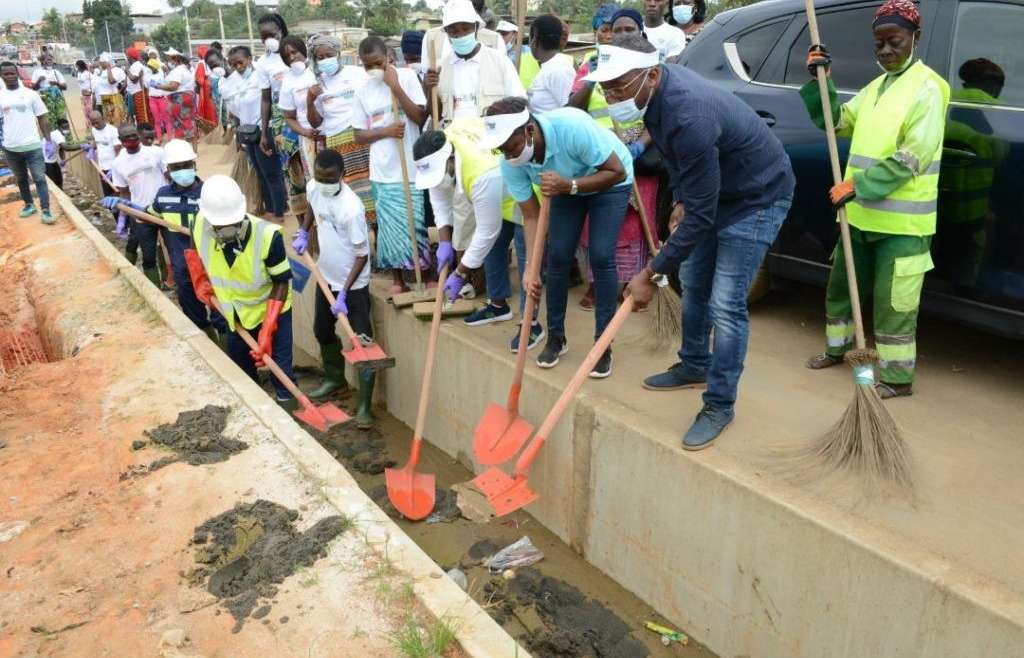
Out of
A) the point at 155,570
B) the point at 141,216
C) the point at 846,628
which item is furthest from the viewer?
the point at 141,216

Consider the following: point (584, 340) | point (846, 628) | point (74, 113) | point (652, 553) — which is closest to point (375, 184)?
point (584, 340)

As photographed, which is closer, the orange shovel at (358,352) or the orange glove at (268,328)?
the orange glove at (268,328)

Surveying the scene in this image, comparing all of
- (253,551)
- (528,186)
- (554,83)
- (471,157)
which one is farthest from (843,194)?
(253,551)

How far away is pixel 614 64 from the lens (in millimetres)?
2955

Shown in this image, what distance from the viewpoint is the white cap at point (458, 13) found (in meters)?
4.96

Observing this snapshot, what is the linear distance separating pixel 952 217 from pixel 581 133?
1.74 meters

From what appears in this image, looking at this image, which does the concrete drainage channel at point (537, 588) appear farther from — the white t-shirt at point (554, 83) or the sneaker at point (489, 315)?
the white t-shirt at point (554, 83)

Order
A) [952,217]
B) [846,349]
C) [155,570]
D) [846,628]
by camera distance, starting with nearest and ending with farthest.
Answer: [846,628]
[155,570]
[952,217]
[846,349]

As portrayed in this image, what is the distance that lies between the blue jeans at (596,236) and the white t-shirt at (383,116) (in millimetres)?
1948

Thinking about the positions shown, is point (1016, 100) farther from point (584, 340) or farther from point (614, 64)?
point (584, 340)

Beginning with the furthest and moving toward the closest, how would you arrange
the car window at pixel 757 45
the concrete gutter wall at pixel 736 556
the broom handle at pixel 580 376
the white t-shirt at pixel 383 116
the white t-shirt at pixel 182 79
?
the white t-shirt at pixel 182 79 → the white t-shirt at pixel 383 116 → the car window at pixel 757 45 → the broom handle at pixel 580 376 → the concrete gutter wall at pixel 736 556

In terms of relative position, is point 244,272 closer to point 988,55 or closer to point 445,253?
point 445,253

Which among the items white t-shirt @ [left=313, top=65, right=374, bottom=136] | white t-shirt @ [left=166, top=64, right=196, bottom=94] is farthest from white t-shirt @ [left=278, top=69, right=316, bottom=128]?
white t-shirt @ [left=166, top=64, right=196, bottom=94]

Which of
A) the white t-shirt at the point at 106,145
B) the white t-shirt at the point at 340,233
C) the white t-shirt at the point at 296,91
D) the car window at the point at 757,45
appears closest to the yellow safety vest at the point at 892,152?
the car window at the point at 757,45
